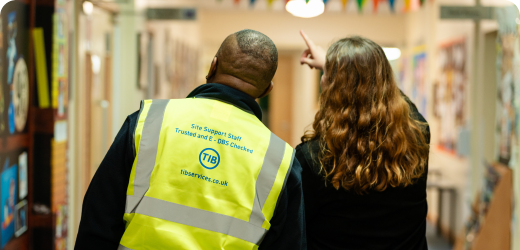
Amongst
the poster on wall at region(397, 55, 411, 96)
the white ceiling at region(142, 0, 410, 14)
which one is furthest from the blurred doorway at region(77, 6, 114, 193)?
the poster on wall at region(397, 55, 411, 96)

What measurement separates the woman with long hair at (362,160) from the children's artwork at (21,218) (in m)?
1.23

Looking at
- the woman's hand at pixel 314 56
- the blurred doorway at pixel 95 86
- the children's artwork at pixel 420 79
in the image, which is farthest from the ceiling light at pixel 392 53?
the woman's hand at pixel 314 56

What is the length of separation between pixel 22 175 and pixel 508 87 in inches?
124

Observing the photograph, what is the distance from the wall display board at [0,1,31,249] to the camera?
66.8 inches

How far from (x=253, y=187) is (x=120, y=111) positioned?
9.09 feet

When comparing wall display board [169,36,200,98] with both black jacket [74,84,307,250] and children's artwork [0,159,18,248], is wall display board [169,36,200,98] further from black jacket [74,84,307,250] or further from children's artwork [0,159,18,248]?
black jacket [74,84,307,250]

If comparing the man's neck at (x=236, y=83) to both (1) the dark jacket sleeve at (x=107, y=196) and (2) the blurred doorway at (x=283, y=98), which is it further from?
(2) the blurred doorway at (x=283, y=98)

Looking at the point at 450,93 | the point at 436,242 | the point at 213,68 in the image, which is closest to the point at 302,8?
the point at 450,93

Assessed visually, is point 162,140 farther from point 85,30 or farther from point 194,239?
point 85,30

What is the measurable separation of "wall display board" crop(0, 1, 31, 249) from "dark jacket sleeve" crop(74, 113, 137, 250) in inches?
32.9

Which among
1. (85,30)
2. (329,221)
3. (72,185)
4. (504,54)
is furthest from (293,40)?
(329,221)

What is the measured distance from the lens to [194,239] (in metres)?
1.07

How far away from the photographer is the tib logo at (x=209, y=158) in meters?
1.07

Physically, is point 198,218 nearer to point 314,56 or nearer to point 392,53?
point 314,56
